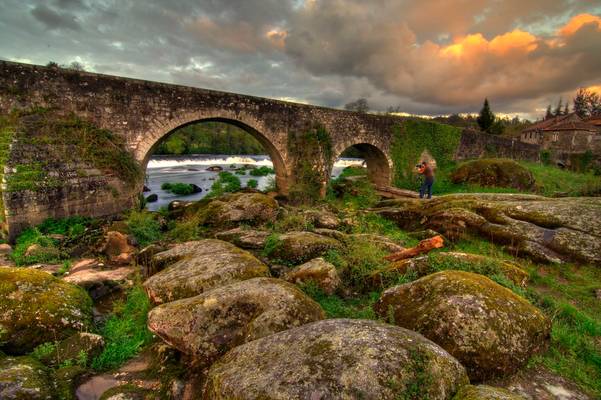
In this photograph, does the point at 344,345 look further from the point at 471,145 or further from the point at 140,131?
the point at 471,145

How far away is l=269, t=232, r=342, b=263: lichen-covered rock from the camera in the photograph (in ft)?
19.4

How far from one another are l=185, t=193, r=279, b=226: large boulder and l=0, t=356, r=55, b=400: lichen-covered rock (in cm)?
581

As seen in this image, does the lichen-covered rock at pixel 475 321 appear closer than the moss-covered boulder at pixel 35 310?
Yes

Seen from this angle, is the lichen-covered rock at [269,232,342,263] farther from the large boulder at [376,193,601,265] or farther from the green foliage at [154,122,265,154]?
the green foliage at [154,122,265,154]

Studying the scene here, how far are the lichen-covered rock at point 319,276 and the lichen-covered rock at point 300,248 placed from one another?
860 mm

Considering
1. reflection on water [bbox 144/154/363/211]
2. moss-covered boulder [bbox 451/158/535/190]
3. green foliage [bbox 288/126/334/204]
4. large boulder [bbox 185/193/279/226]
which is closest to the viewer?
large boulder [bbox 185/193/279/226]

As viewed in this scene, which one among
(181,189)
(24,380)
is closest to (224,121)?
(181,189)

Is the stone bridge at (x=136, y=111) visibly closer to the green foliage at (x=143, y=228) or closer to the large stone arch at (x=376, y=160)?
the green foliage at (x=143, y=228)

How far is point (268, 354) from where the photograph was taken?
92.3 inches

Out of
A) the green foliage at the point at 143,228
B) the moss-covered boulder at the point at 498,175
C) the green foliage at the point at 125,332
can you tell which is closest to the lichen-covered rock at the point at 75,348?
the green foliage at the point at 125,332

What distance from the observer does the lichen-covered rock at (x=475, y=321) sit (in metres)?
2.83

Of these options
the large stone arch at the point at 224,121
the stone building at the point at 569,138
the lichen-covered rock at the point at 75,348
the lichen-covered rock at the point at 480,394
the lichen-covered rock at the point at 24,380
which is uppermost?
the stone building at the point at 569,138

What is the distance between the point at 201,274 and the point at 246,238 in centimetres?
253

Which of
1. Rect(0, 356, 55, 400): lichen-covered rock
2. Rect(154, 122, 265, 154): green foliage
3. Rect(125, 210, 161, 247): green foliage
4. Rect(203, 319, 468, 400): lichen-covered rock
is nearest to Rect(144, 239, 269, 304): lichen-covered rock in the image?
Rect(0, 356, 55, 400): lichen-covered rock
